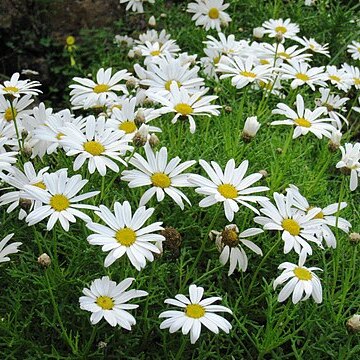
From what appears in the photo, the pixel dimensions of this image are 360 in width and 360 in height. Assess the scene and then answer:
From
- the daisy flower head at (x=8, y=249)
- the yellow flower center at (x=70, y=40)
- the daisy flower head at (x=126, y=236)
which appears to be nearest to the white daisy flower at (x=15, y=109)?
the daisy flower head at (x=8, y=249)

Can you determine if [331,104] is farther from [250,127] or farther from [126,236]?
[126,236]

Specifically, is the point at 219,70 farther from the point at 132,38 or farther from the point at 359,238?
the point at 132,38

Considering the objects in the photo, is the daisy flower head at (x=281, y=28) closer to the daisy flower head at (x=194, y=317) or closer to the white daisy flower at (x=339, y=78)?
the white daisy flower at (x=339, y=78)

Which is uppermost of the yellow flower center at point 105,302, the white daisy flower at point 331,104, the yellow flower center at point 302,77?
the white daisy flower at point 331,104

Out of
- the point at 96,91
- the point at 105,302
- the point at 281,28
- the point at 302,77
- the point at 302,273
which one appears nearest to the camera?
the point at 105,302

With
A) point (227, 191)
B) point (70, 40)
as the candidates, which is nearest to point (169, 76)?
point (227, 191)

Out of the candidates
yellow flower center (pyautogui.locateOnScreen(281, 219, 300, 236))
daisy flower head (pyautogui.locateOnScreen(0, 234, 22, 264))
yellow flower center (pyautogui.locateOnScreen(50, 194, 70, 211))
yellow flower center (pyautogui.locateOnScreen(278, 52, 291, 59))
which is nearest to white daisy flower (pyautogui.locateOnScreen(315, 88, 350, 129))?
yellow flower center (pyautogui.locateOnScreen(278, 52, 291, 59))
